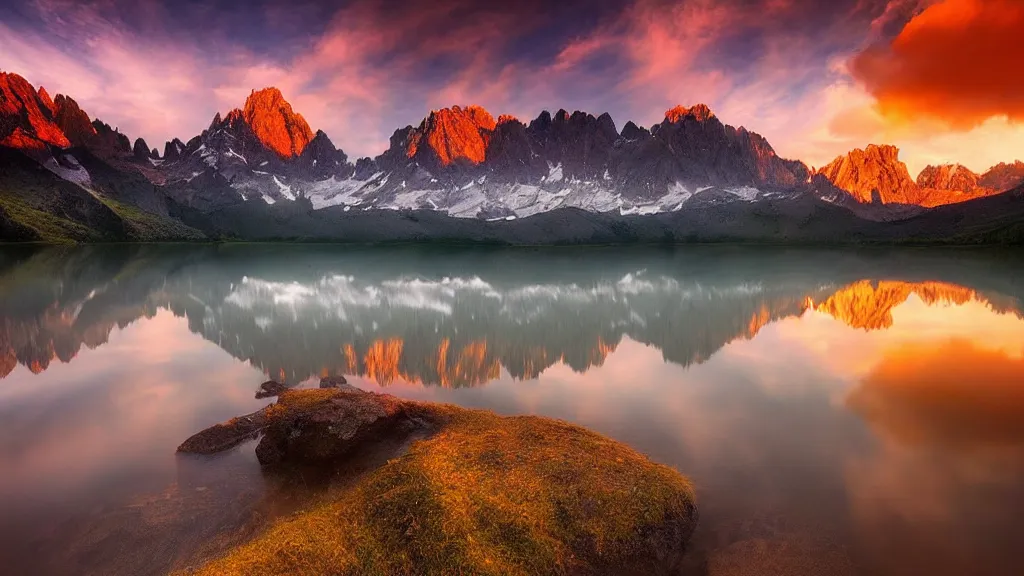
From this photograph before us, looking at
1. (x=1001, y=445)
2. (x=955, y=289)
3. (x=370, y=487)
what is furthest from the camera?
(x=955, y=289)

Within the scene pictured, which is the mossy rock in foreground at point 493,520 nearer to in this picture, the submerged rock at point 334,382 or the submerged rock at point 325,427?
the submerged rock at point 325,427

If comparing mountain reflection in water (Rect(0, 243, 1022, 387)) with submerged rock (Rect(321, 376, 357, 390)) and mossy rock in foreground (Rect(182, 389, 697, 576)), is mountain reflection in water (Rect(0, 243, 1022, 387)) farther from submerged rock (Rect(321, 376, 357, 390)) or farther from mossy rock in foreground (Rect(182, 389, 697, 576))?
mossy rock in foreground (Rect(182, 389, 697, 576))

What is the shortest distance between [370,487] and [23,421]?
55.4 ft

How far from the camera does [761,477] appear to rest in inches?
531

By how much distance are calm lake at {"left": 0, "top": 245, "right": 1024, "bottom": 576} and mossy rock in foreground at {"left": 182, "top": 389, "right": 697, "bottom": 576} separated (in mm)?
1517

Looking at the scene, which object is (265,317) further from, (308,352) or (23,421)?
(23,421)

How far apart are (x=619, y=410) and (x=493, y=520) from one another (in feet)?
36.6

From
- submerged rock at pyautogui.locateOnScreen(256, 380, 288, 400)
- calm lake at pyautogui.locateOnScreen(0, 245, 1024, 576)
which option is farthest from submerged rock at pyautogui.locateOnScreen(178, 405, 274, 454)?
submerged rock at pyautogui.locateOnScreen(256, 380, 288, 400)

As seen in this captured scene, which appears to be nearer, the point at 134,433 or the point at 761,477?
the point at 761,477

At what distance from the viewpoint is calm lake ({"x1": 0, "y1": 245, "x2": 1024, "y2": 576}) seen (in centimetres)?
1072

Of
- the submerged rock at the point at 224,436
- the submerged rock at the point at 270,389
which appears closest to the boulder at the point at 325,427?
the submerged rock at the point at 224,436

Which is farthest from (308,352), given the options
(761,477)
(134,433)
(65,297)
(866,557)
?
(65,297)

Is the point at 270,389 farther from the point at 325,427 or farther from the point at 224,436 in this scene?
the point at 325,427

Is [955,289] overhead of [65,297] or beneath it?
beneath
